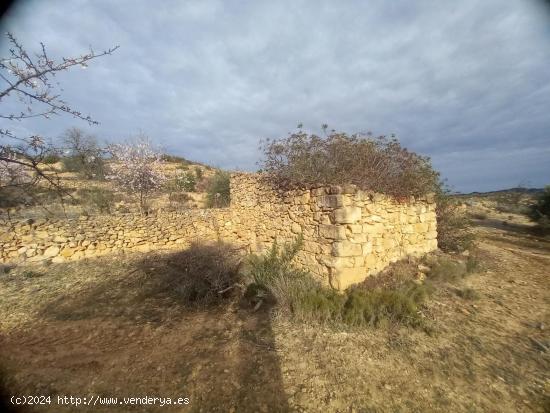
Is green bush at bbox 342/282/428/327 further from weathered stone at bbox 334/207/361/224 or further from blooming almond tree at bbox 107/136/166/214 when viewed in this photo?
blooming almond tree at bbox 107/136/166/214

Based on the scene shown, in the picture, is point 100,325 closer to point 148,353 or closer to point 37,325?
point 37,325

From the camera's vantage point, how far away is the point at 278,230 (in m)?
7.20

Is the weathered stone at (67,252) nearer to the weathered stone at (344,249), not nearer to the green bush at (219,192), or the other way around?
the green bush at (219,192)

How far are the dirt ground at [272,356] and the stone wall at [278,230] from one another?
1475mm

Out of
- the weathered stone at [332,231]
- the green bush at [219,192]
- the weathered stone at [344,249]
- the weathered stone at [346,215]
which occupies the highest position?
the green bush at [219,192]

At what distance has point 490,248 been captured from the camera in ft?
29.0

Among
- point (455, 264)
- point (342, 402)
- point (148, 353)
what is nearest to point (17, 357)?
point (148, 353)

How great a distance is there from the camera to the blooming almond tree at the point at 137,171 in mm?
13820

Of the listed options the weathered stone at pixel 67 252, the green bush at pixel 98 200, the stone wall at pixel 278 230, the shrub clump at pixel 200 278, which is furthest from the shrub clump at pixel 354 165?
the green bush at pixel 98 200

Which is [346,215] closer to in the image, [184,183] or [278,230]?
[278,230]

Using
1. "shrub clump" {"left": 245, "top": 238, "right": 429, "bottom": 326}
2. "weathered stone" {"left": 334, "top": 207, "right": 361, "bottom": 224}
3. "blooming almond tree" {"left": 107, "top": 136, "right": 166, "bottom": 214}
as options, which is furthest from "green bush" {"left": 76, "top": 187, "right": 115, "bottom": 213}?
"weathered stone" {"left": 334, "top": 207, "right": 361, "bottom": 224}

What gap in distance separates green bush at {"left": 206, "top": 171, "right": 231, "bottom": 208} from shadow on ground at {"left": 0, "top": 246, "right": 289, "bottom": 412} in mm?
8517

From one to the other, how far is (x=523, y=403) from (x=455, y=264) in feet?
13.8

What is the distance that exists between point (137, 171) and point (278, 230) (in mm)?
10074
